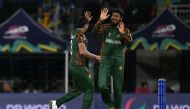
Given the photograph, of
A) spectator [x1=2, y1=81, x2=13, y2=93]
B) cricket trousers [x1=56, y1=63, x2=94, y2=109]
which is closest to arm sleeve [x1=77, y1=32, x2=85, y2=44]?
cricket trousers [x1=56, y1=63, x2=94, y2=109]

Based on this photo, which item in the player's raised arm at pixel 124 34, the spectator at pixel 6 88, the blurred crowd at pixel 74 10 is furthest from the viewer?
the blurred crowd at pixel 74 10

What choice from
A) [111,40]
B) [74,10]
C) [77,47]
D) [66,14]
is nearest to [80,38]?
[77,47]

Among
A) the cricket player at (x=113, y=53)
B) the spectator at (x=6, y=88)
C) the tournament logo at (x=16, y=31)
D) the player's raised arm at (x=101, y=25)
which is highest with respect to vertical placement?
the tournament logo at (x=16, y=31)

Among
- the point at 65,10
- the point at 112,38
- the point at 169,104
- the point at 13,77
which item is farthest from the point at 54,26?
the point at 112,38

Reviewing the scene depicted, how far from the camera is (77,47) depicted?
13.4 m

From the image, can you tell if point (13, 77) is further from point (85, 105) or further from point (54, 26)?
point (85, 105)

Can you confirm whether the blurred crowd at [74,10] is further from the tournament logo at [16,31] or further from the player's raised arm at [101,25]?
the player's raised arm at [101,25]

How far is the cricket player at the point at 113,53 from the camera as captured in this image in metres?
13.0

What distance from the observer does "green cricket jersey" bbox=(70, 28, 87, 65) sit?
43.5 ft

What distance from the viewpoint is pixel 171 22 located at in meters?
19.4

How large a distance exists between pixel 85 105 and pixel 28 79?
10338 mm

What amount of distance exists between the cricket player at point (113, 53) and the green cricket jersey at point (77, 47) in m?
0.30

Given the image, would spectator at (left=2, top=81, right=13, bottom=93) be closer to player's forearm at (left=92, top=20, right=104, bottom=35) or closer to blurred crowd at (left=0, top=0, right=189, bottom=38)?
blurred crowd at (left=0, top=0, right=189, bottom=38)

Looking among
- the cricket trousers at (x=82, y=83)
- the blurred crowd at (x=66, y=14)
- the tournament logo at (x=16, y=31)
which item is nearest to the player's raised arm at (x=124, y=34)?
the cricket trousers at (x=82, y=83)
